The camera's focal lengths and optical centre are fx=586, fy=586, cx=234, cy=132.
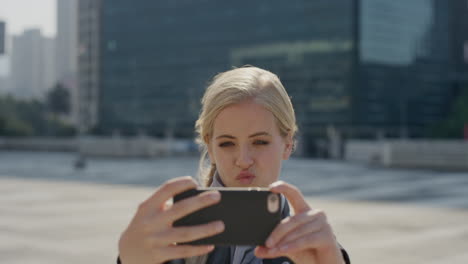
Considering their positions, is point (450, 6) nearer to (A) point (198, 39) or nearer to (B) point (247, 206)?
(A) point (198, 39)

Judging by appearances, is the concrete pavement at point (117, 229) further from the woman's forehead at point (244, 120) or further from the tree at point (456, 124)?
the tree at point (456, 124)

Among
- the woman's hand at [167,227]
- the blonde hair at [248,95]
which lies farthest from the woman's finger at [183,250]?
the blonde hair at [248,95]

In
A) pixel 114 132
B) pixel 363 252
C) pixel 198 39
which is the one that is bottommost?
pixel 114 132

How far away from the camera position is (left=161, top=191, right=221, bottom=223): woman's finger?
1.41 metres

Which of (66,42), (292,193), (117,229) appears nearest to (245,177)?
(292,193)

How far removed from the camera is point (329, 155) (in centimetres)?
6869

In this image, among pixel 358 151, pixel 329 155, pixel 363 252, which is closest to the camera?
pixel 363 252

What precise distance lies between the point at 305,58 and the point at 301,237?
73.3m

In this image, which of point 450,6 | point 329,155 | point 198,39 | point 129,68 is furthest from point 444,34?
point 129,68

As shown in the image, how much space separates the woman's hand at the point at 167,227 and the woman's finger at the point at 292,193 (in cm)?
15

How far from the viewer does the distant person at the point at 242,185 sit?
1.44 metres

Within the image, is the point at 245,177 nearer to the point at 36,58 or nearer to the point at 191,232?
the point at 191,232

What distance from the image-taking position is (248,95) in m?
1.86

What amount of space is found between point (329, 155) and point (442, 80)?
22050 mm
